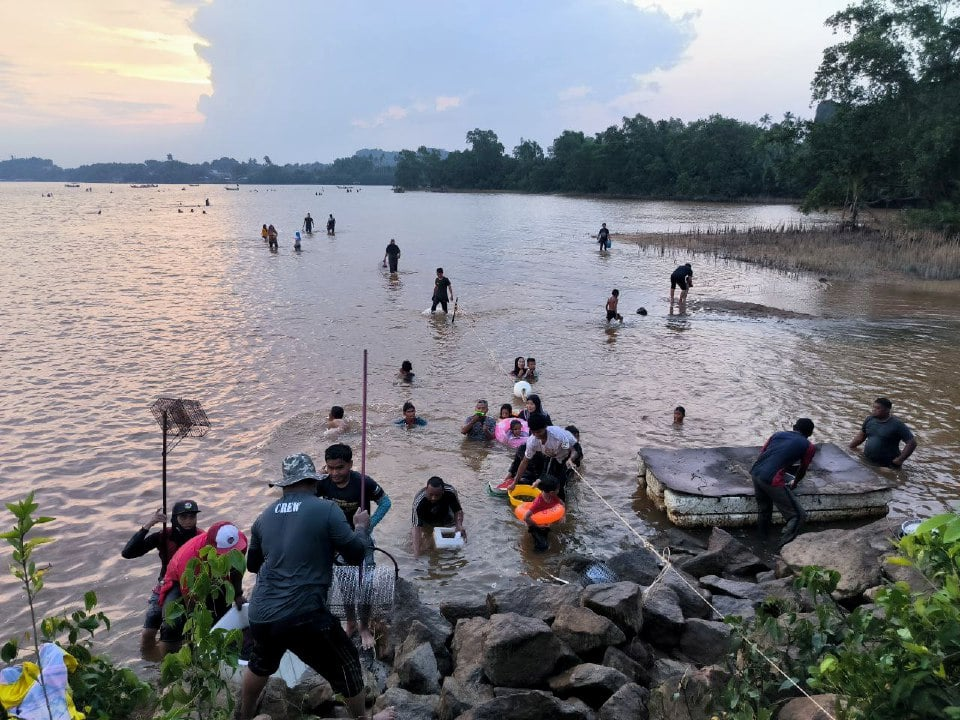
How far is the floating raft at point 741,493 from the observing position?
824 cm

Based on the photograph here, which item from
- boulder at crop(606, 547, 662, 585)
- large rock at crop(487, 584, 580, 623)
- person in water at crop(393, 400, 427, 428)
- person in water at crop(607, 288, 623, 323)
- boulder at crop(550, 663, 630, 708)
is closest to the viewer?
boulder at crop(550, 663, 630, 708)

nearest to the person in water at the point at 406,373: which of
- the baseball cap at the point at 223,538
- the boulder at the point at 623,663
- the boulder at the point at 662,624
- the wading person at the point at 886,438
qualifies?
the wading person at the point at 886,438

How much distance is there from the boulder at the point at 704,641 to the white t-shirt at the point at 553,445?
308 centimetres

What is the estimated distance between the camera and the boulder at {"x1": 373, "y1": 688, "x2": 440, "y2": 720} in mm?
4471

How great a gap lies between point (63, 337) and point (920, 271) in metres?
32.7

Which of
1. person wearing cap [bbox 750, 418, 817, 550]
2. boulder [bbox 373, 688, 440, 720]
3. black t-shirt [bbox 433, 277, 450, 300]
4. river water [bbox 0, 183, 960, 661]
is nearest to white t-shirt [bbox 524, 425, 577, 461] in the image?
river water [bbox 0, 183, 960, 661]

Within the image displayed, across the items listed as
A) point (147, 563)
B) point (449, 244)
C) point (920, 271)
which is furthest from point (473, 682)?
point (449, 244)

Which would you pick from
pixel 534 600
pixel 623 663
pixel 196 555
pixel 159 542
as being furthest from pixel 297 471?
pixel 623 663

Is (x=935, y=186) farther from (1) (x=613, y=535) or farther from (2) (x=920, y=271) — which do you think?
(1) (x=613, y=535)

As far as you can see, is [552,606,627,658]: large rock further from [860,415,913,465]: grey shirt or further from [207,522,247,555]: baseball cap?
[860,415,913,465]: grey shirt

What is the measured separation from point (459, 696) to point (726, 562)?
378cm

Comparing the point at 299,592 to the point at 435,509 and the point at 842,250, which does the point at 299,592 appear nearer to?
the point at 435,509

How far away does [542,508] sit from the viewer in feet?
26.1

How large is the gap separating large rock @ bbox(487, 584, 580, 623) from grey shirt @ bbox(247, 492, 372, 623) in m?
2.02
